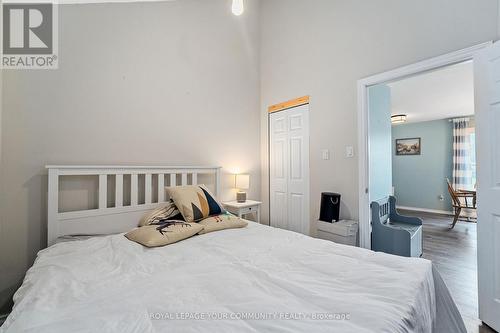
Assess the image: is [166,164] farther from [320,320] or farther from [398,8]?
[398,8]

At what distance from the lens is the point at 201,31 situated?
282 cm

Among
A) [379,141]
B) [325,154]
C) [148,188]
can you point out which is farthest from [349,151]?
[148,188]

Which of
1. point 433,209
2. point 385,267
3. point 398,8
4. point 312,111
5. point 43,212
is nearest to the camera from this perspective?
point 385,267

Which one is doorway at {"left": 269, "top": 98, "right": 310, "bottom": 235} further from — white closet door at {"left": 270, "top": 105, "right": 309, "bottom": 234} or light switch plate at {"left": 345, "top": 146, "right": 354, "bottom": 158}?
light switch plate at {"left": 345, "top": 146, "right": 354, "bottom": 158}

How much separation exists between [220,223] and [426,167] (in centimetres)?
650

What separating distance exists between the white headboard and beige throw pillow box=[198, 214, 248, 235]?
0.68 metres

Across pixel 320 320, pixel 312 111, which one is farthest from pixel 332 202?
pixel 320 320

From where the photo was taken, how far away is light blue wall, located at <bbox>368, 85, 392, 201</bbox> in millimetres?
2852

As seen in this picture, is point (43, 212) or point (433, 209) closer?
point (43, 212)

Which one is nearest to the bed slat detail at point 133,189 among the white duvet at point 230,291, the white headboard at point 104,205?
the white headboard at point 104,205

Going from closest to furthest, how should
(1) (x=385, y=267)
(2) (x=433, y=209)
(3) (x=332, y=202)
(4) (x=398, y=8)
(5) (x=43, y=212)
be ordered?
(1) (x=385, y=267) < (5) (x=43, y=212) < (4) (x=398, y=8) < (3) (x=332, y=202) < (2) (x=433, y=209)

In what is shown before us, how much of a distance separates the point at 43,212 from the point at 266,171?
2.53 meters

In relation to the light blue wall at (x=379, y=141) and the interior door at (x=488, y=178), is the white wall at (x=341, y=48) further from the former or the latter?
the light blue wall at (x=379, y=141)

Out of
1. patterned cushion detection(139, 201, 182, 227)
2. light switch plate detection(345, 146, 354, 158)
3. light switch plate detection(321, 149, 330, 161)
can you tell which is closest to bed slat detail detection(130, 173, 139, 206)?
patterned cushion detection(139, 201, 182, 227)
